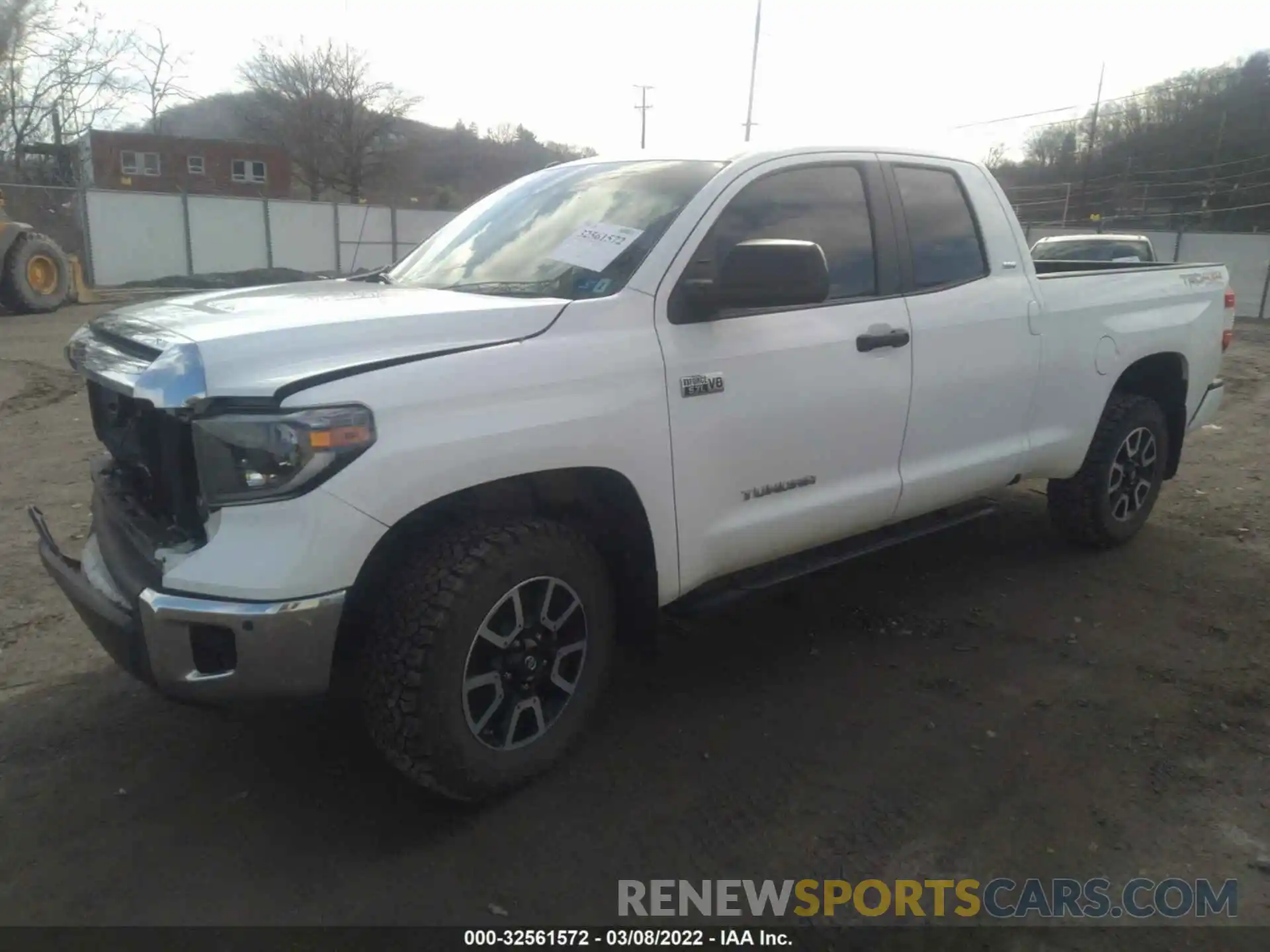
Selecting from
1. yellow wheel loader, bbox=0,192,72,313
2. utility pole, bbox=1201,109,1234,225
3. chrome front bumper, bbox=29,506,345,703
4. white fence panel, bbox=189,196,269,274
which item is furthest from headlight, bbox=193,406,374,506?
utility pole, bbox=1201,109,1234,225

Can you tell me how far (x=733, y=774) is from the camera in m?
3.20

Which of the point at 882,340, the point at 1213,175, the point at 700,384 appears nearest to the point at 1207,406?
the point at 882,340

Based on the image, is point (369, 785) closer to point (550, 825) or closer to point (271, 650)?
point (550, 825)

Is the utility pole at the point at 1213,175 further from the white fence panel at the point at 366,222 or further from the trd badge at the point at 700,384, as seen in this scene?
the trd badge at the point at 700,384

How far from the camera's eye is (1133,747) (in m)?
3.39

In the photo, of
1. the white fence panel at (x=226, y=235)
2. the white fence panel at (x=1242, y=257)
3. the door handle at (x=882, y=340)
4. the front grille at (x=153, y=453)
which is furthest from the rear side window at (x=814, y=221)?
the white fence panel at (x=226, y=235)

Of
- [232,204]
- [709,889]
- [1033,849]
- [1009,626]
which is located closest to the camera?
[709,889]

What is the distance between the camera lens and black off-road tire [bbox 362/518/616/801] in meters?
2.63

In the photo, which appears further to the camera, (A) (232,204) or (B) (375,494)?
(A) (232,204)

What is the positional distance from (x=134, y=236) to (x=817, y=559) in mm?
26523

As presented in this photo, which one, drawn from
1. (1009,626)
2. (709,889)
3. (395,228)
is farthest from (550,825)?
(395,228)

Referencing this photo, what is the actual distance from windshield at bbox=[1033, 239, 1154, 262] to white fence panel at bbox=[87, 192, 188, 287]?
21.7 metres

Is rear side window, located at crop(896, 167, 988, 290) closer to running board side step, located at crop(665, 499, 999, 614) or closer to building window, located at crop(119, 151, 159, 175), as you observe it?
running board side step, located at crop(665, 499, 999, 614)

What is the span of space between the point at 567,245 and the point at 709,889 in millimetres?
2079
